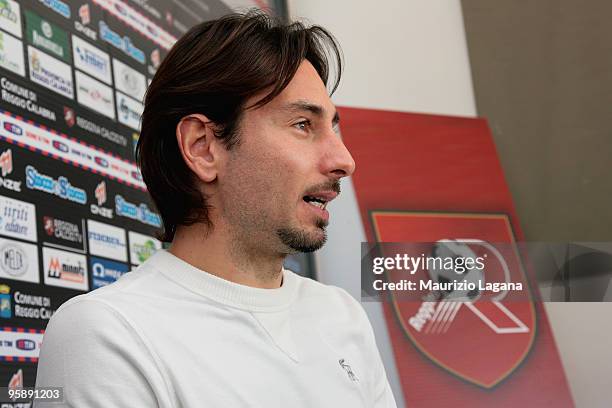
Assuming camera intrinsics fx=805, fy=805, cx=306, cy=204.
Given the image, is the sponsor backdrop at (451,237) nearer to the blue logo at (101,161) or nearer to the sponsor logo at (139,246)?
the sponsor logo at (139,246)

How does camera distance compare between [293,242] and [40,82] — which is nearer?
[293,242]

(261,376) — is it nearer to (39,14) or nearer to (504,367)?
(39,14)

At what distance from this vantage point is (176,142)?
1.37m

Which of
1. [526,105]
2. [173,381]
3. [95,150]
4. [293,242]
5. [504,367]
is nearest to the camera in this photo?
[173,381]

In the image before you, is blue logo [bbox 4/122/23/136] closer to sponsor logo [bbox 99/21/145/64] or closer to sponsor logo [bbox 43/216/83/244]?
sponsor logo [bbox 43/216/83/244]

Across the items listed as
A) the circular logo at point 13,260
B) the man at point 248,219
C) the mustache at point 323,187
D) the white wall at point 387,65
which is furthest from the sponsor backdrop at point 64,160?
the white wall at point 387,65

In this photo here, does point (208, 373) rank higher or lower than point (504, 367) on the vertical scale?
lower

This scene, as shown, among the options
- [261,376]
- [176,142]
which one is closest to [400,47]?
[176,142]

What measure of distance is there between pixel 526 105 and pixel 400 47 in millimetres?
553

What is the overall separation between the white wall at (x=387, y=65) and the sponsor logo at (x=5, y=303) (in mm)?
1591

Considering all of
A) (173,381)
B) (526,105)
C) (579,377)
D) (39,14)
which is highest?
(526,105)

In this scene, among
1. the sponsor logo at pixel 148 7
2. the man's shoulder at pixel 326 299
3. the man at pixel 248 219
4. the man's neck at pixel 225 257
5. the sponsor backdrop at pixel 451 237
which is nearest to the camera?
the man at pixel 248 219

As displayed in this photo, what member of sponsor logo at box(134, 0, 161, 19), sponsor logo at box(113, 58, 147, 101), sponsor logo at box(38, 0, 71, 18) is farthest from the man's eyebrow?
sponsor logo at box(134, 0, 161, 19)

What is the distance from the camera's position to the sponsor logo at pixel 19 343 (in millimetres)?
1569
